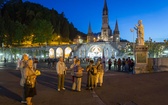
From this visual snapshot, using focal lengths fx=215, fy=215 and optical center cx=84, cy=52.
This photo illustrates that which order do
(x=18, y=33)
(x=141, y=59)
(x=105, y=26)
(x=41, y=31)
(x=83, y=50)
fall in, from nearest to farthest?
(x=141, y=59) < (x=18, y=33) < (x=41, y=31) < (x=83, y=50) < (x=105, y=26)

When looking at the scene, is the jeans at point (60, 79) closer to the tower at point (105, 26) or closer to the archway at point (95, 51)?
the archway at point (95, 51)

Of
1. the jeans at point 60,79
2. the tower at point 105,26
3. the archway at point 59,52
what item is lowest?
the jeans at point 60,79

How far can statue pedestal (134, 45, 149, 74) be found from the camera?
62.3 feet

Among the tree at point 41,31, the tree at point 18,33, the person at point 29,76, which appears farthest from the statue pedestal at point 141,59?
the tree at point 41,31

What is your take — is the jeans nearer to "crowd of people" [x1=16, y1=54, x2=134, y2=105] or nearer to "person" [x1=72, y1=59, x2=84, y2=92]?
"crowd of people" [x1=16, y1=54, x2=134, y2=105]

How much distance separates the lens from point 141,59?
1914 centimetres

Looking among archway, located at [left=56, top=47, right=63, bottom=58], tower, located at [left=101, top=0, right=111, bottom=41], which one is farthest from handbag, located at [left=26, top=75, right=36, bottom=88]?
tower, located at [left=101, top=0, right=111, bottom=41]

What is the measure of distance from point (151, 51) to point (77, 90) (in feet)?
158

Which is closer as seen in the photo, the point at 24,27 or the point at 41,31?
the point at 24,27

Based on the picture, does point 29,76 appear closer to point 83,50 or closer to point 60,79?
point 60,79

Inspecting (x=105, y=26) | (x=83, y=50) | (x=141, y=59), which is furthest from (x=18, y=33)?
(x=141, y=59)

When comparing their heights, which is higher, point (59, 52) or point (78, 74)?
point (59, 52)

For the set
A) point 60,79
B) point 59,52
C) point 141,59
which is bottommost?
point 60,79

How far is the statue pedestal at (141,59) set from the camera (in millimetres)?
18984
